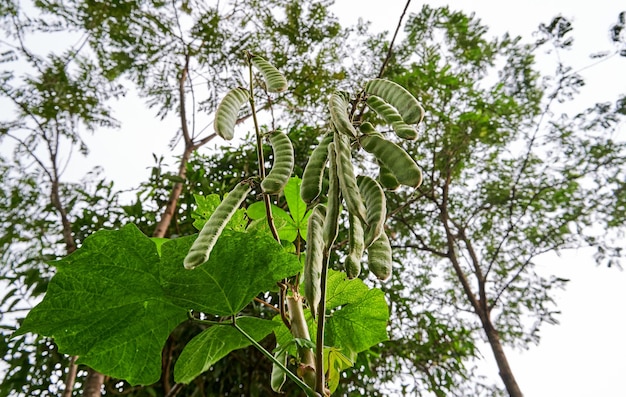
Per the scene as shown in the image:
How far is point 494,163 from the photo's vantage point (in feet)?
9.23

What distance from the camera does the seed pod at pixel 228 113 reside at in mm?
383

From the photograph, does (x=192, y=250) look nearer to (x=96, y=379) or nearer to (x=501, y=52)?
(x=96, y=379)

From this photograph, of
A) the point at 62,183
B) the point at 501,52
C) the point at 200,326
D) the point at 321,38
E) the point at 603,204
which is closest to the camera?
the point at 200,326

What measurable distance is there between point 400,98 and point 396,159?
9 cm

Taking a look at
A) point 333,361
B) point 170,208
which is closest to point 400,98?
point 333,361

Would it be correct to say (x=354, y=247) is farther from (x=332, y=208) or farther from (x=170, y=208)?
(x=170, y=208)

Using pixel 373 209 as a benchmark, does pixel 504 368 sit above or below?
above

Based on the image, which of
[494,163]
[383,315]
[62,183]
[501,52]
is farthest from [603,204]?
[62,183]

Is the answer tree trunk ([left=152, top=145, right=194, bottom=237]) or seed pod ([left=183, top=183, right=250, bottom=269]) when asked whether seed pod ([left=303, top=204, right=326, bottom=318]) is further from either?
tree trunk ([left=152, top=145, right=194, bottom=237])

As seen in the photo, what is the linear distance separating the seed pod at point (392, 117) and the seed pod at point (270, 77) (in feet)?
0.30

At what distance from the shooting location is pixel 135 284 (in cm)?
36

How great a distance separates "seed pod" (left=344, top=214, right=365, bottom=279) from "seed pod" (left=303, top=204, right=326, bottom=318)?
2 cm

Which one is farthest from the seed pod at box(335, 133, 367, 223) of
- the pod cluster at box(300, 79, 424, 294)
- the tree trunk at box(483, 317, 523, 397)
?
the tree trunk at box(483, 317, 523, 397)

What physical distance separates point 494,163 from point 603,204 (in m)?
0.64
